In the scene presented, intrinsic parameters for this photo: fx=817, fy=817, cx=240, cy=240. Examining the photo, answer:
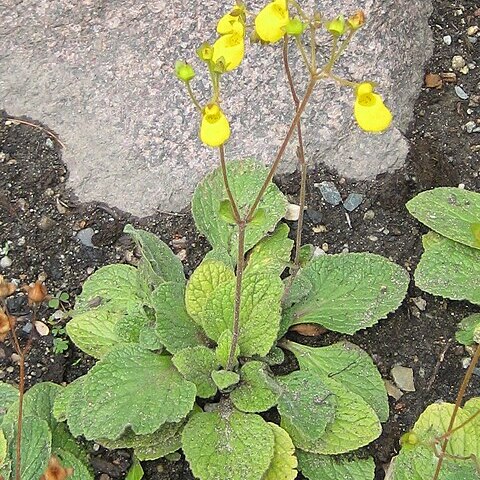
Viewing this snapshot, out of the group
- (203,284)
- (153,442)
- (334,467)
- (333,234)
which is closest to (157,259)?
(203,284)

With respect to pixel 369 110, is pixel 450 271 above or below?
below

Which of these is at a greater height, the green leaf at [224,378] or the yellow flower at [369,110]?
→ the yellow flower at [369,110]

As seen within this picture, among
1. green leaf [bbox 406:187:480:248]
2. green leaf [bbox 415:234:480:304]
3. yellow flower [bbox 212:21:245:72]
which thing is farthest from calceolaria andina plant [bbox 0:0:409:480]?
yellow flower [bbox 212:21:245:72]

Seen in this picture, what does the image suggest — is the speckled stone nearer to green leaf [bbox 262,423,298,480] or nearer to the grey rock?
the grey rock

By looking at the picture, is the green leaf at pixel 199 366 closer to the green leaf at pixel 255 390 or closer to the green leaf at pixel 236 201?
the green leaf at pixel 255 390

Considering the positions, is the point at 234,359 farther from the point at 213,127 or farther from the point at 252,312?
the point at 213,127

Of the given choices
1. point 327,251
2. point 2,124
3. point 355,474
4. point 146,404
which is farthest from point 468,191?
point 2,124

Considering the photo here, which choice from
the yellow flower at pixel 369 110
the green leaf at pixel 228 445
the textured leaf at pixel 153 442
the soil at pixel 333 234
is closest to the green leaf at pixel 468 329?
the soil at pixel 333 234
